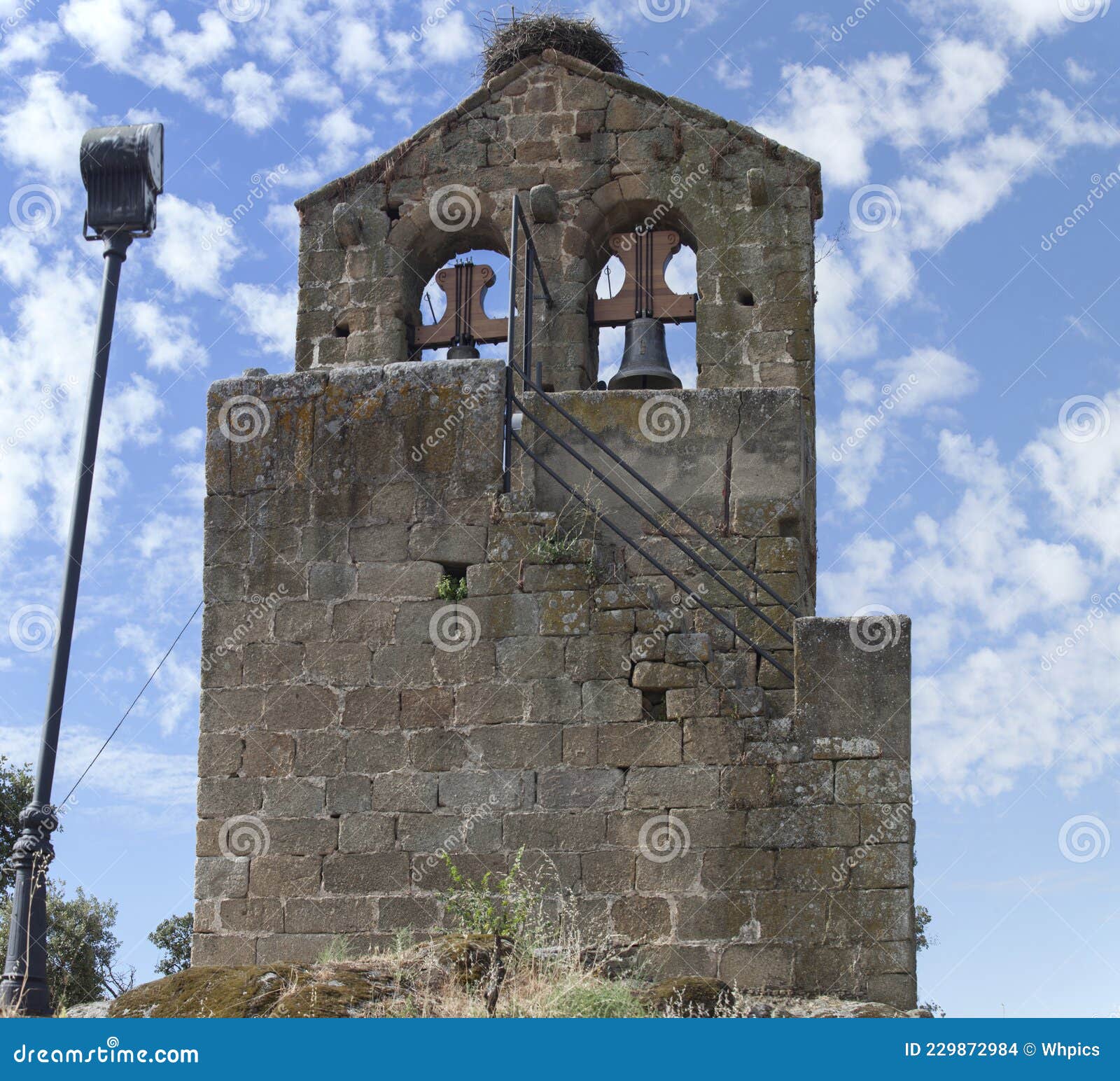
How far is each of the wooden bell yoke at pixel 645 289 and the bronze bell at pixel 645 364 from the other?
38cm

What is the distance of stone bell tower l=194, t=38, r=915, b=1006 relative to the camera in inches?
356

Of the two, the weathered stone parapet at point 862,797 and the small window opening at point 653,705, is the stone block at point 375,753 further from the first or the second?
the weathered stone parapet at point 862,797

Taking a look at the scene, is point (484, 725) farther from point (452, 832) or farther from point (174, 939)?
point (174, 939)

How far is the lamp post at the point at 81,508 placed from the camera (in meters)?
7.88

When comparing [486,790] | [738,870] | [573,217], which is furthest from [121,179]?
[738,870]

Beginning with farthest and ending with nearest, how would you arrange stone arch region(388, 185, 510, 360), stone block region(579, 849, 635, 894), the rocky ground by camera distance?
stone arch region(388, 185, 510, 360) → stone block region(579, 849, 635, 894) → the rocky ground

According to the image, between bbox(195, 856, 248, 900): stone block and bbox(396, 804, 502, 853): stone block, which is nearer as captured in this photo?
bbox(396, 804, 502, 853): stone block

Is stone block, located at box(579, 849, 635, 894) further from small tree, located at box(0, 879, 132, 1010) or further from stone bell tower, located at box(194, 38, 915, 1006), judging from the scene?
small tree, located at box(0, 879, 132, 1010)

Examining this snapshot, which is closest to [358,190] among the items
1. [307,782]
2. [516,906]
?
[307,782]

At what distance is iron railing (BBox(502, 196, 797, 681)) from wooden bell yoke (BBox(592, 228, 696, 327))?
71 centimetres

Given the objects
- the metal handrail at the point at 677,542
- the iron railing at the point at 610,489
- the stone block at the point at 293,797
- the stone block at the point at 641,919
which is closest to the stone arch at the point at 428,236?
the iron railing at the point at 610,489

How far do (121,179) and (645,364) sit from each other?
414 cm

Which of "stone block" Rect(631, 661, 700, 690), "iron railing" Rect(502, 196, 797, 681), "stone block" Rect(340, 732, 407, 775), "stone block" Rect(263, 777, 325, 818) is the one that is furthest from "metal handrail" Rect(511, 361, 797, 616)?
"stone block" Rect(263, 777, 325, 818)

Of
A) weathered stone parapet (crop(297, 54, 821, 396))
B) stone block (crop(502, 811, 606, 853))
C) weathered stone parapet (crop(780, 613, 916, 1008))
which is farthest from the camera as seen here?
weathered stone parapet (crop(297, 54, 821, 396))
